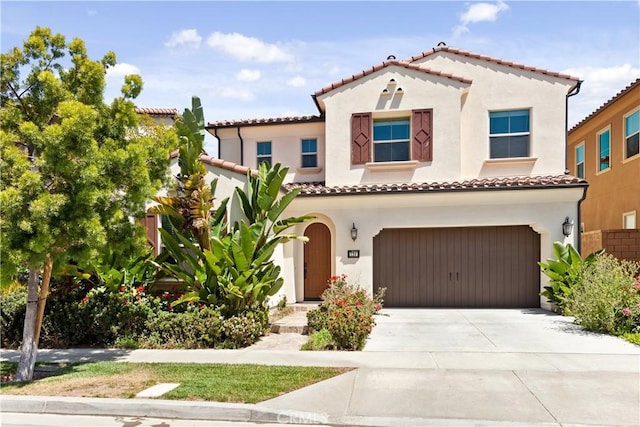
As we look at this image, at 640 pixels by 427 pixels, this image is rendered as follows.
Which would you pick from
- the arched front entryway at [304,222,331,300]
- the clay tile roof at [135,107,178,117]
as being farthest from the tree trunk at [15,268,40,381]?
the clay tile roof at [135,107,178,117]

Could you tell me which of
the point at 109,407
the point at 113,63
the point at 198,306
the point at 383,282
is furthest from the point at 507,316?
the point at 113,63

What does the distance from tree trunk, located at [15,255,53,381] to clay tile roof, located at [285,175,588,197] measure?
6.84m

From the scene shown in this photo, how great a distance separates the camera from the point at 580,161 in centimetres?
1945

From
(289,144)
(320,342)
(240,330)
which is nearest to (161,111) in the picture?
(289,144)

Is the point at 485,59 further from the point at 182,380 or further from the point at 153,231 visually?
the point at 182,380

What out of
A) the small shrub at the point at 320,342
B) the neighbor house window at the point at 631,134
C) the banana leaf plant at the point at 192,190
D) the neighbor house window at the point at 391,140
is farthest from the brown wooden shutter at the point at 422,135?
the neighbor house window at the point at 631,134

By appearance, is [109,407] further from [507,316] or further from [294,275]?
[507,316]

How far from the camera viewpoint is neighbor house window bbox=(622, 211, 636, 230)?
14984mm

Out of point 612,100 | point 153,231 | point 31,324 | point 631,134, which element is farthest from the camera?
point 612,100

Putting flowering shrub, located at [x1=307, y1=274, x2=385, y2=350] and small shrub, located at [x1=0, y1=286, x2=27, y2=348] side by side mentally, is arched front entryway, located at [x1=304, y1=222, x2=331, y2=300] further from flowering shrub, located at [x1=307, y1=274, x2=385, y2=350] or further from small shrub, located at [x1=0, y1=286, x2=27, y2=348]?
small shrub, located at [x1=0, y1=286, x2=27, y2=348]

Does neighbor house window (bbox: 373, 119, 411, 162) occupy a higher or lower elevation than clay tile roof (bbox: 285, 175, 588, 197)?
higher

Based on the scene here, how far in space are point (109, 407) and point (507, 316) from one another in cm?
958

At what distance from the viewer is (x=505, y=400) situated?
5.61m

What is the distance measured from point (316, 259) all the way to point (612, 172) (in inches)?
461
